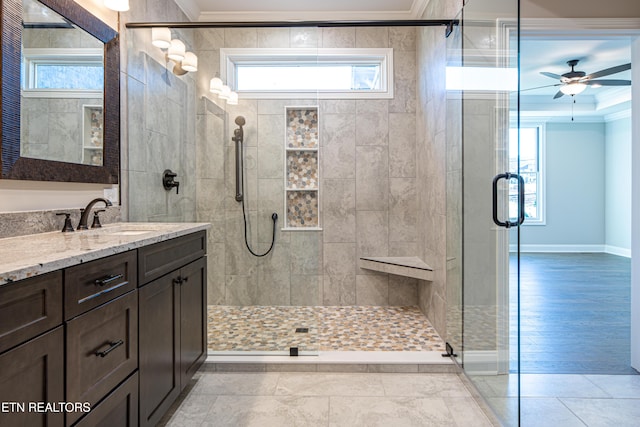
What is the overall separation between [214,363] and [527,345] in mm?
2233

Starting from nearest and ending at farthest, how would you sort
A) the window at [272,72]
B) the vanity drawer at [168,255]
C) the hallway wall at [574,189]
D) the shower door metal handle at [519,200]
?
the vanity drawer at [168,255]
the shower door metal handle at [519,200]
the window at [272,72]
the hallway wall at [574,189]

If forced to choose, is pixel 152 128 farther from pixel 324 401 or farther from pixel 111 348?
pixel 324 401

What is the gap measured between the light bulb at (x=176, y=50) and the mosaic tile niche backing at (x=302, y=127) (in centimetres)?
86

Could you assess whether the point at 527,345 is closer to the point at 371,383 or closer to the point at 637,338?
the point at 637,338

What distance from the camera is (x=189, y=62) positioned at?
2.88 meters

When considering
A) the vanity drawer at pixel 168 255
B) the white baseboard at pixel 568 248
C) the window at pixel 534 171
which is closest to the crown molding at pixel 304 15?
the vanity drawer at pixel 168 255

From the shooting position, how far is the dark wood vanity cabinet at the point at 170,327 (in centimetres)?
163

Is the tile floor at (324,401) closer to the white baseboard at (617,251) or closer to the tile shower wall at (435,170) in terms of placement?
the tile shower wall at (435,170)

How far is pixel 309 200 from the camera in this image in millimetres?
3178

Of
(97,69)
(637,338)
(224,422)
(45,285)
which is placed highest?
(97,69)

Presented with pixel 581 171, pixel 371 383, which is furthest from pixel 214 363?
pixel 581 171

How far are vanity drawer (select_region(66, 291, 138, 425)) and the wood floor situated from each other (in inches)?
64.3

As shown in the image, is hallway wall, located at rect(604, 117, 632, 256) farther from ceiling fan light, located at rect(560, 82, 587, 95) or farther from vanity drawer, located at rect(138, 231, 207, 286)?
vanity drawer, located at rect(138, 231, 207, 286)

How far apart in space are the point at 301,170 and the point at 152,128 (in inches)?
43.9
